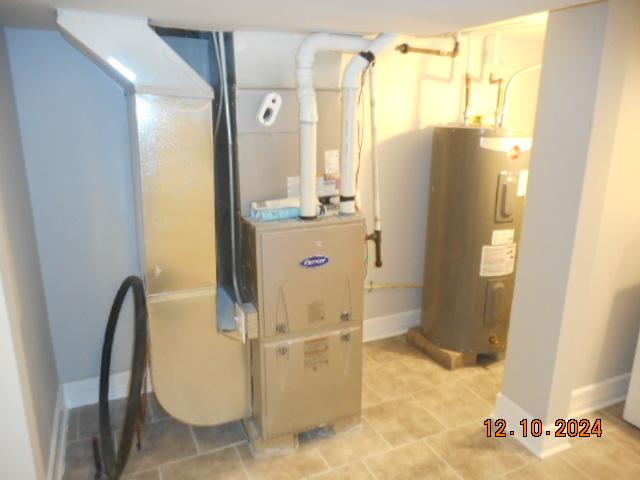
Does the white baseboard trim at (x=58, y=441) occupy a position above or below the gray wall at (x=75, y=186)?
below

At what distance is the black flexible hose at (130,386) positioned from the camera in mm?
1645

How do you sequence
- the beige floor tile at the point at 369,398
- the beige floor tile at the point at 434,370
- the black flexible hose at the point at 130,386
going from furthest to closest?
1. the beige floor tile at the point at 434,370
2. the beige floor tile at the point at 369,398
3. the black flexible hose at the point at 130,386

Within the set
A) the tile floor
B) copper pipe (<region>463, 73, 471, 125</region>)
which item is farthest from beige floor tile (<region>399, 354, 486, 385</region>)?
copper pipe (<region>463, 73, 471, 125</region>)

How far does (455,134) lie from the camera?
260cm

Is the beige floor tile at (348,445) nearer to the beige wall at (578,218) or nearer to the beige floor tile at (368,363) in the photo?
the beige floor tile at (368,363)

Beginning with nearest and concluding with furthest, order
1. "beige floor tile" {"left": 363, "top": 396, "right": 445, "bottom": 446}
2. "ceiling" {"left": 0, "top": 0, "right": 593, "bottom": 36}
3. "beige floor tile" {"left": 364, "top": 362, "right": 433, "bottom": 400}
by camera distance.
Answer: "ceiling" {"left": 0, "top": 0, "right": 593, "bottom": 36} < "beige floor tile" {"left": 363, "top": 396, "right": 445, "bottom": 446} < "beige floor tile" {"left": 364, "top": 362, "right": 433, "bottom": 400}

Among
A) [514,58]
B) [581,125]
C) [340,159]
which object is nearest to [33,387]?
[340,159]

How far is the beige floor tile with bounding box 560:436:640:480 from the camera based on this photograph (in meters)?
1.97

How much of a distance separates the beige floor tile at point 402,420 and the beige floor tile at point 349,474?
0.23m

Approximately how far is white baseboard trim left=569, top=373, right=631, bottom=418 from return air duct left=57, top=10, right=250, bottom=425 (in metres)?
1.66

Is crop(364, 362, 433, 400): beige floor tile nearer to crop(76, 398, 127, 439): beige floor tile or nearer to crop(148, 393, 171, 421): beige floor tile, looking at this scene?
crop(148, 393, 171, 421): beige floor tile

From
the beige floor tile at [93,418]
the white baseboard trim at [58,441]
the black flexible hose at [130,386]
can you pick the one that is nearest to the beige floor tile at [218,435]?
the beige floor tile at [93,418]

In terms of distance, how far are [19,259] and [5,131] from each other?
0.50 metres

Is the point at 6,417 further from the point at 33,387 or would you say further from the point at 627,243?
the point at 627,243
